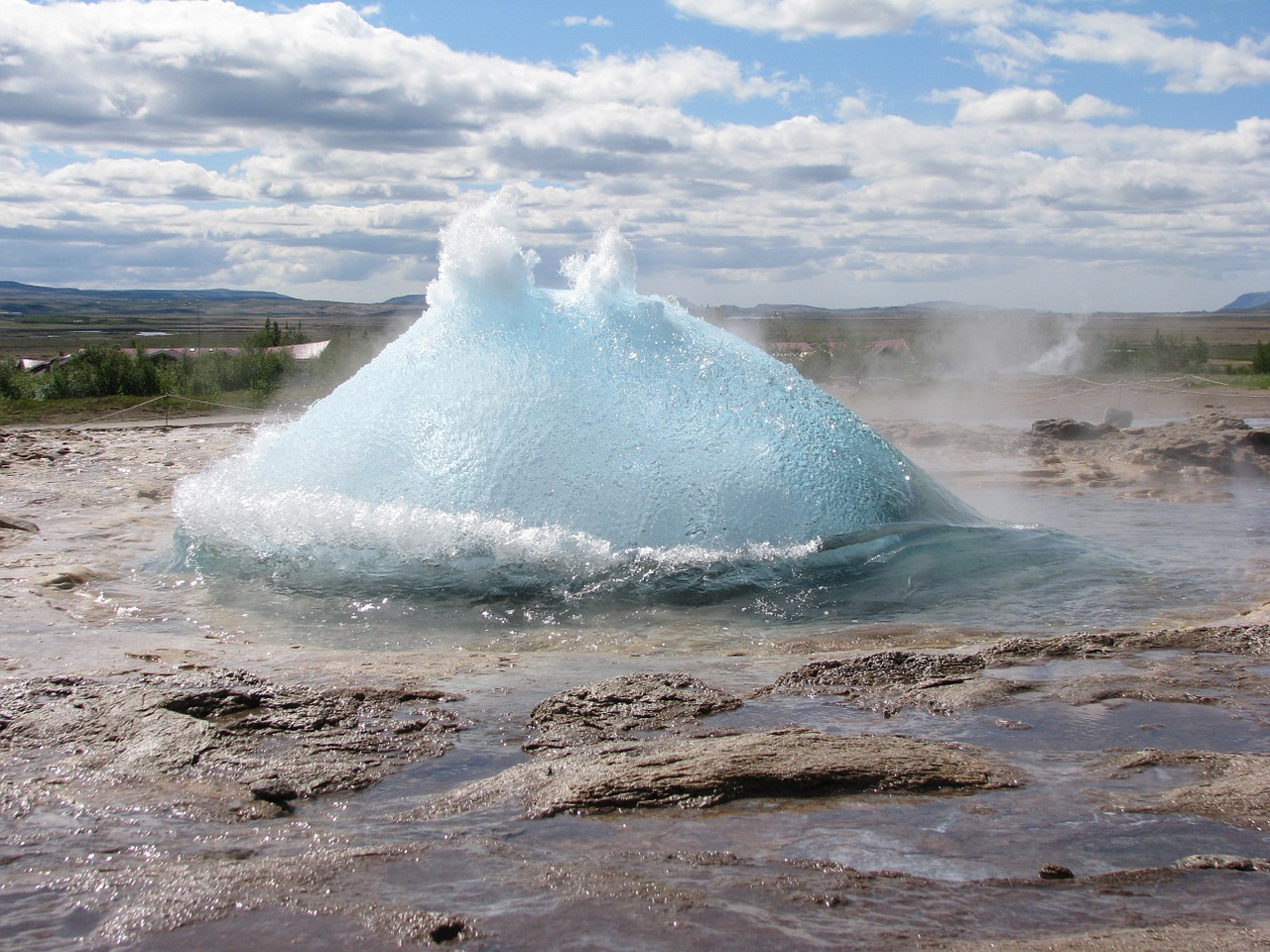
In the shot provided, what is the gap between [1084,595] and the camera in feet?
17.3

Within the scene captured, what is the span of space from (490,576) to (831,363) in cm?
1709

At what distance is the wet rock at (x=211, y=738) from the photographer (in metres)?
2.88

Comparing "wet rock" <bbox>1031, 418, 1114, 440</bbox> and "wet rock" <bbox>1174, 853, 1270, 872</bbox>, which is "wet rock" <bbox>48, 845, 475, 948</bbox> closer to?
"wet rock" <bbox>1174, 853, 1270, 872</bbox>

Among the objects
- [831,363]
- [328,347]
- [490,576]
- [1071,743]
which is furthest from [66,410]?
[1071,743]

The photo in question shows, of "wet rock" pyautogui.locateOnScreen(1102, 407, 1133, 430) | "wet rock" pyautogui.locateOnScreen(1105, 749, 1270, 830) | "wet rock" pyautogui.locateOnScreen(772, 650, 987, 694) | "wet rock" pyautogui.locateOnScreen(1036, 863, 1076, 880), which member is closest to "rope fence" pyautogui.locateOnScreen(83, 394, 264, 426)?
"wet rock" pyautogui.locateOnScreen(1102, 407, 1133, 430)

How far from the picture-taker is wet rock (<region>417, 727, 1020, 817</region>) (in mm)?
2805

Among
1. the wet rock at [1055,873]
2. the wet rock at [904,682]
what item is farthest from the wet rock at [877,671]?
the wet rock at [1055,873]

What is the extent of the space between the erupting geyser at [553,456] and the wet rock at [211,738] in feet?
5.91

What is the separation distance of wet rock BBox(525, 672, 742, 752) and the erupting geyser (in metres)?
1.66

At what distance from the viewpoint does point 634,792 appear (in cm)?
282

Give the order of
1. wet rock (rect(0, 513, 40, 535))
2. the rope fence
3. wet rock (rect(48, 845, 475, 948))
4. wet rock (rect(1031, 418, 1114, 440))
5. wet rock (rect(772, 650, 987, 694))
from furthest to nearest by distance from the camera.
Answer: the rope fence, wet rock (rect(1031, 418, 1114, 440)), wet rock (rect(0, 513, 40, 535)), wet rock (rect(772, 650, 987, 694)), wet rock (rect(48, 845, 475, 948))

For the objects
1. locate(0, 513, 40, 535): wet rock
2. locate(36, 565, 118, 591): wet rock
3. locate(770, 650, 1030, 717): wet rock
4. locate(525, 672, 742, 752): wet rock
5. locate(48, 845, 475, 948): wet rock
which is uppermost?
locate(0, 513, 40, 535): wet rock

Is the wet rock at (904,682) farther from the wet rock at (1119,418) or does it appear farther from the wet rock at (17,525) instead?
the wet rock at (1119,418)

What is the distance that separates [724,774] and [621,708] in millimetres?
731
